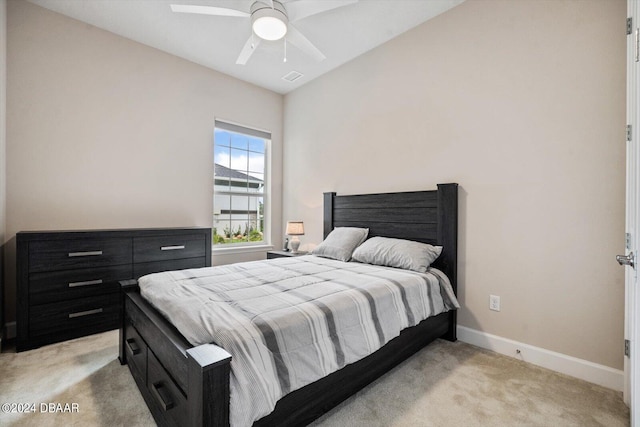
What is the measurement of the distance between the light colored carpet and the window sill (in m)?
1.71

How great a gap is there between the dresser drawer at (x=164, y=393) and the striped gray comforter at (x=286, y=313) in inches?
8.8

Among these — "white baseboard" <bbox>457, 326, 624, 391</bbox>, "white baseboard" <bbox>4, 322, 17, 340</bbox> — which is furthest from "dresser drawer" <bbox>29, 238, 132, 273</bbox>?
"white baseboard" <bbox>457, 326, 624, 391</bbox>

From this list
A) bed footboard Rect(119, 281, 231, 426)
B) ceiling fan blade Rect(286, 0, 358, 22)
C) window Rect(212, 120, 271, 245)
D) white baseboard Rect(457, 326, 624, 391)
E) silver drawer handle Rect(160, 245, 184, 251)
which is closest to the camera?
bed footboard Rect(119, 281, 231, 426)

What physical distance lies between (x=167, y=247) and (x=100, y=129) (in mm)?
1396

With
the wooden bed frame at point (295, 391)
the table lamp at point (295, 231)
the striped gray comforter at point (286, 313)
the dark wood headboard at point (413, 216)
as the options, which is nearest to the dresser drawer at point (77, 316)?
the wooden bed frame at point (295, 391)

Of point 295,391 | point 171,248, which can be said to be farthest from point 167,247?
point 295,391

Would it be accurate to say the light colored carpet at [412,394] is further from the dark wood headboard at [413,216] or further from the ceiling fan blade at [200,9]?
the ceiling fan blade at [200,9]

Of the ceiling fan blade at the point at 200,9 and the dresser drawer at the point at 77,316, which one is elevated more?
the ceiling fan blade at the point at 200,9

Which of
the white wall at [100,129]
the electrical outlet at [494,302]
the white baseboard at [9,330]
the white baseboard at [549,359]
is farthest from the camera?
the white wall at [100,129]

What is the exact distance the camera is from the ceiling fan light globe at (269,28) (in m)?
2.13

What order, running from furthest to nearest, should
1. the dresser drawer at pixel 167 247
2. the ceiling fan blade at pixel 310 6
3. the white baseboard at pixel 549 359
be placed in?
1. the dresser drawer at pixel 167 247
2. the ceiling fan blade at pixel 310 6
3. the white baseboard at pixel 549 359

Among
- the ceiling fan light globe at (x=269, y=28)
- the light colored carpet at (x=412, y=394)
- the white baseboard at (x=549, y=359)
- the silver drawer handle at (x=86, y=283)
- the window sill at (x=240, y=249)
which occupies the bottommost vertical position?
the light colored carpet at (x=412, y=394)

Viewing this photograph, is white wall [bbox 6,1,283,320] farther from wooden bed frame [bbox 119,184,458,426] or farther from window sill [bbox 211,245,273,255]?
wooden bed frame [bbox 119,184,458,426]

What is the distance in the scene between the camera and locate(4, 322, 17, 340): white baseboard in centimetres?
248
